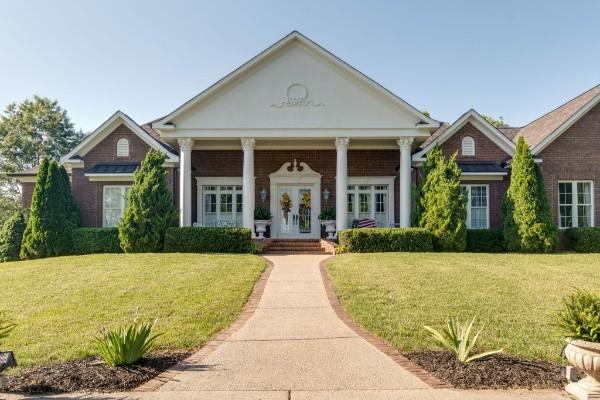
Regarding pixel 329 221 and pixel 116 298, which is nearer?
pixel 116 298

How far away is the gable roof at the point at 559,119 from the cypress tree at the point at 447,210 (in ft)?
16.9

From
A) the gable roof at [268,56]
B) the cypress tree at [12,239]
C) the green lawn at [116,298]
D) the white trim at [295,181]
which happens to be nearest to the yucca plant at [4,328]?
the green lawn at [116,298]

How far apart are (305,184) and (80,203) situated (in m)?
10.4

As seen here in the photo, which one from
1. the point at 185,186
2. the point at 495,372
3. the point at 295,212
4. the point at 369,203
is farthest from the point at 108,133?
the point at 495,372

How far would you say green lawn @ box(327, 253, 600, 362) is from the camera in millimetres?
6531

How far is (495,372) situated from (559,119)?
1906 centimetres

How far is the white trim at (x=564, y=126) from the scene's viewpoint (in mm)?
18844

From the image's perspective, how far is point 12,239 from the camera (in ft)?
58.4

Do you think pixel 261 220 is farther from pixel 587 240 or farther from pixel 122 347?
pixel 122 347

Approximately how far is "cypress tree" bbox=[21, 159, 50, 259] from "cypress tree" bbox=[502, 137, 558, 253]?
18532 mm

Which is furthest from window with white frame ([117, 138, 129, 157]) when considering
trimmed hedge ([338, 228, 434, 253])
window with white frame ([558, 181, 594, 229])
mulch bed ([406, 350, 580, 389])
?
window with white frame ([558, 181, 594, 229])

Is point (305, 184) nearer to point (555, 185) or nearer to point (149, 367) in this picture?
point (555, 185)

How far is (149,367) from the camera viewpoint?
5.36m

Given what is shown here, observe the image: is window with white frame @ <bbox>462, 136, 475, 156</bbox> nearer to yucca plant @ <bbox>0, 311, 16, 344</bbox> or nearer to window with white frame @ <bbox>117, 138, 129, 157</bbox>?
window with white frame @ <bbox>117, 138, 129, 157</bbox>
